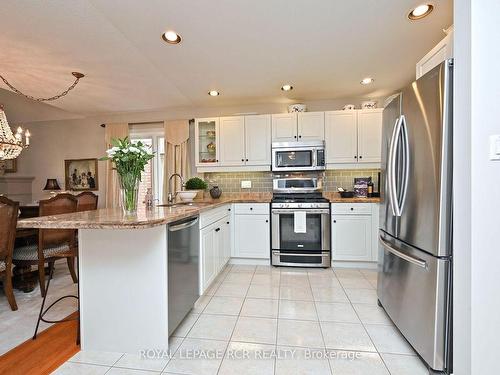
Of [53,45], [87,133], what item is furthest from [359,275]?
[87,133]

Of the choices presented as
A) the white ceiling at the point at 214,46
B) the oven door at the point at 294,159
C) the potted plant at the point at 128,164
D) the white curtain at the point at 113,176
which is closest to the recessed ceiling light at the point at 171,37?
the white ceiling at the point at 214,46

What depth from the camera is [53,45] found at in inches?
92.2

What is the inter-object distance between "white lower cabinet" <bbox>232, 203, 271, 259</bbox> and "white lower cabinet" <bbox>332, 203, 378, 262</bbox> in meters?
0.92

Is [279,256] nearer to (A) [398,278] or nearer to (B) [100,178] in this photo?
(A) [398,278]

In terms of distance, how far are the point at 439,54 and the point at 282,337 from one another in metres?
2.30

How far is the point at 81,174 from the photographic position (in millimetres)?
4582

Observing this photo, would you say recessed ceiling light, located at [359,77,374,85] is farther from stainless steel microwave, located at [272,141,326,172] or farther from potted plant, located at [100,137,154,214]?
potted plant, located at [100,137,154,214]

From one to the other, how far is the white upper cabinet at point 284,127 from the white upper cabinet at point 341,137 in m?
0.48

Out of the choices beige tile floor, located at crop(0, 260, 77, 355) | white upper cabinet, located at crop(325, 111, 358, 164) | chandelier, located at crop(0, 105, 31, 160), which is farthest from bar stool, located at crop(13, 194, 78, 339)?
white upper cabinet, located at crop(325, 111, 358, 164)

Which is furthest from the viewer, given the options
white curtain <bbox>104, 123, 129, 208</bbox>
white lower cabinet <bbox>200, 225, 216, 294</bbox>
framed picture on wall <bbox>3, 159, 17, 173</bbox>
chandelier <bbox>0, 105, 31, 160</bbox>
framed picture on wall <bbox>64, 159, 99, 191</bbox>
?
framed picture on wall <bbox>3, 159, 17, 173</bbox>

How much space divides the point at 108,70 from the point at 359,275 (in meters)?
3.93

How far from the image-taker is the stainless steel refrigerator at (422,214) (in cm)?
136

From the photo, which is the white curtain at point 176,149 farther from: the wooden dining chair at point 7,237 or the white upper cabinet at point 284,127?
the wooden dining chair at point 7,237

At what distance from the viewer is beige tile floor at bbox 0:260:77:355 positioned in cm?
182
